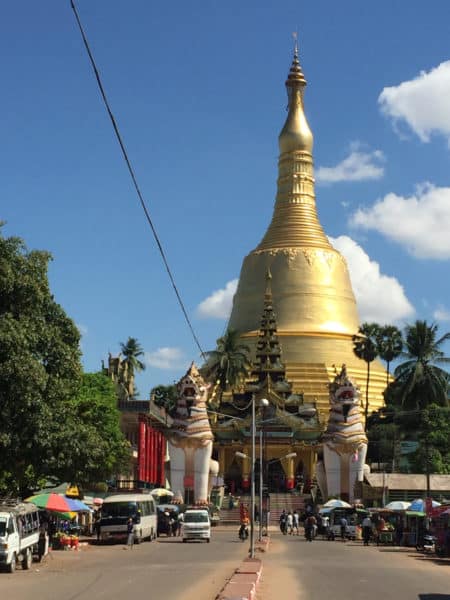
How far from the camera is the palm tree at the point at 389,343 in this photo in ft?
256

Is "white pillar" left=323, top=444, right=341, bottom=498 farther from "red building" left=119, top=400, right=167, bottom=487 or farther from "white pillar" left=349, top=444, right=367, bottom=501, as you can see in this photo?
"red building" left=119, top=400, right=167, bottom=487

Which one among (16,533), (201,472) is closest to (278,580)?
(16,533)

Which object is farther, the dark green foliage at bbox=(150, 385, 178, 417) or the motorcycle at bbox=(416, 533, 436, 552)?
the dark green foliage at bbox=(150, 385, 178, 417)

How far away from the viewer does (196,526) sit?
42938 millimetres

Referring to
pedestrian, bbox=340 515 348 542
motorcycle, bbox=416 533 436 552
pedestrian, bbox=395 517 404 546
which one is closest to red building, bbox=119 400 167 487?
pedestrian, bbox=340 515 348 542

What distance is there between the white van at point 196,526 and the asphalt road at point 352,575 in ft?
19.6

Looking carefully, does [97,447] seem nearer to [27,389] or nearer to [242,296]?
[27,389]

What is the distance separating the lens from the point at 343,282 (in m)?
90.3

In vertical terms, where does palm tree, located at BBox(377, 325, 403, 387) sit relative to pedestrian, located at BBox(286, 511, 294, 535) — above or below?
above

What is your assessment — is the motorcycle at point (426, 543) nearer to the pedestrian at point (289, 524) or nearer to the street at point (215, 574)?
the street at point (215, 574)

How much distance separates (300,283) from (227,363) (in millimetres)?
11908

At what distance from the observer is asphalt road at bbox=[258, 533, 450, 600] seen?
19.7 meters

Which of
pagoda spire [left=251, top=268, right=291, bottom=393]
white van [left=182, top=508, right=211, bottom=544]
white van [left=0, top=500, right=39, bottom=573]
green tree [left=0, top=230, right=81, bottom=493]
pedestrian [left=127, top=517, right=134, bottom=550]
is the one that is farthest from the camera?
pagoda spire [left=251, top=268, right=291, bottom=393]

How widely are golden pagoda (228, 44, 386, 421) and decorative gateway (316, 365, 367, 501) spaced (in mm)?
14502
